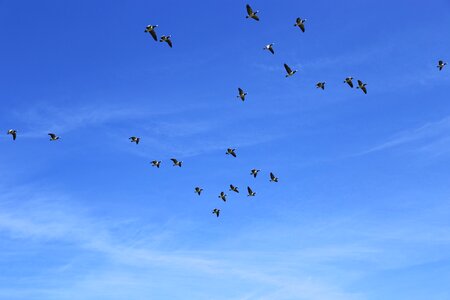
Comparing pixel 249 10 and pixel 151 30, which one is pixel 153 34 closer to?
pixel 151 30

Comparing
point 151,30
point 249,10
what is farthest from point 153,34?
point 249,10

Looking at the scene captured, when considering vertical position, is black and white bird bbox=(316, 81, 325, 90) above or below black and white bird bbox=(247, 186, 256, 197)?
above

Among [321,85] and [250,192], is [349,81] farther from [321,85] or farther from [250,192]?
[250,192]

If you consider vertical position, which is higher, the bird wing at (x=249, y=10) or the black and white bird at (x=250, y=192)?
the bird wing at (x=249, y=10)

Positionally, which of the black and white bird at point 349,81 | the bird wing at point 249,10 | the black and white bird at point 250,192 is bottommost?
the black and white bird at point 250,192

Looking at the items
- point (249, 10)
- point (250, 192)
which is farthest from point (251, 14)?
point (250, 192)

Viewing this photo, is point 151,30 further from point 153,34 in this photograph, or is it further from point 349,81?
point 349,81

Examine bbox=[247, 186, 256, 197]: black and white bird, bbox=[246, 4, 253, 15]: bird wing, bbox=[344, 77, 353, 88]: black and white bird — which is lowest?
bbox=[247, 186, 256, 197]: black and white bird

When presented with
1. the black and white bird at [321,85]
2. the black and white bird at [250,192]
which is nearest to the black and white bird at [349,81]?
the black and white bird at [321,85]

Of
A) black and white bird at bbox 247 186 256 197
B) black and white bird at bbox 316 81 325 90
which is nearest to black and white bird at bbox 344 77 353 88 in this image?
black and white bird at bbox 316 81 325 90

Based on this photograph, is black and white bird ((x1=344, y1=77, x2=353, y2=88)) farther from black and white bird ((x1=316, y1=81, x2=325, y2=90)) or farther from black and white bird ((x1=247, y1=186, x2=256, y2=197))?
black and white bird ((x1=247, y1=186, x2=256, y2=197))

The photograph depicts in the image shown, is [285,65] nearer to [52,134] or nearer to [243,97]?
[243,97]

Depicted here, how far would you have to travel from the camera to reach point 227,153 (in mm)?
88938

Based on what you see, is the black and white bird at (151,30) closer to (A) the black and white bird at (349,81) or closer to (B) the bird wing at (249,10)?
(B) the bird wing at (249,10)
